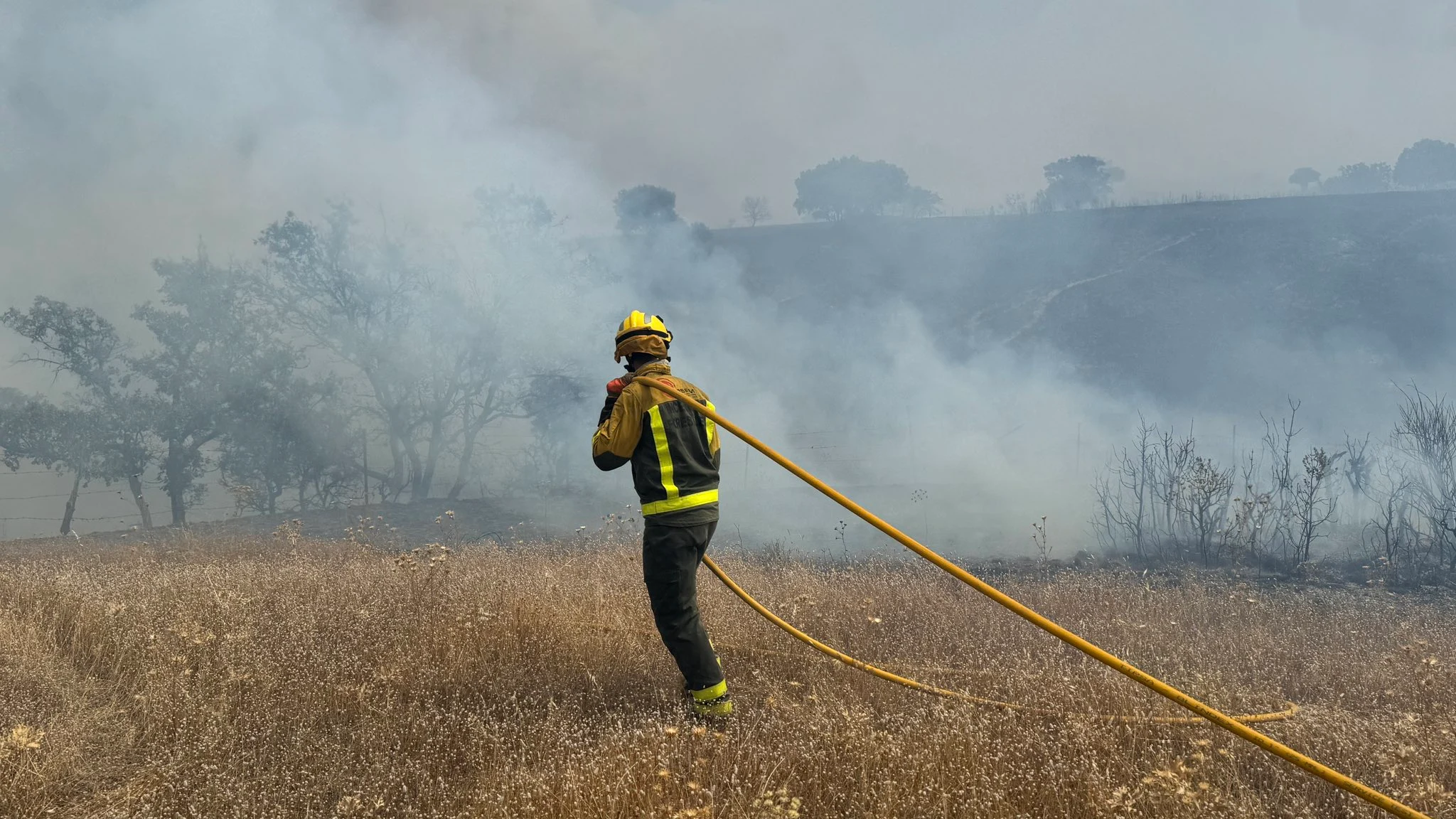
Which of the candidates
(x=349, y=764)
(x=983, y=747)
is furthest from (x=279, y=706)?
(x=983, y=747)

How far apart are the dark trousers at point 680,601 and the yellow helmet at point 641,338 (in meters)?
0.81

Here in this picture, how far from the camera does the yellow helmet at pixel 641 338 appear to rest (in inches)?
157

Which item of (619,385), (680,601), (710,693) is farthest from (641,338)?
(710,693)

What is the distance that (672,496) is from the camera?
12.5ft

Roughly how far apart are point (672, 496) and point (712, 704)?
0.90 meters

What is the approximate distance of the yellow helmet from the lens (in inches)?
157

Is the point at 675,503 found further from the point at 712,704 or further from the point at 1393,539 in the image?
the point at 1393,539

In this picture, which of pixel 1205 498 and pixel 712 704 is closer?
pixel 712 704

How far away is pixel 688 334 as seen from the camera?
21.8 metres

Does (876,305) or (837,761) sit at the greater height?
(876,305)

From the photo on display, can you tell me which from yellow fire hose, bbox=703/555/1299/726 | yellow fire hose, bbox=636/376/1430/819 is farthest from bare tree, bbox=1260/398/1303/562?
yellow fire hose, bbox=636/376/1430/819

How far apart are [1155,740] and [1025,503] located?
10509mm

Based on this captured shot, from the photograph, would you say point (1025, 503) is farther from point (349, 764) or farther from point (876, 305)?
point (876, 305)

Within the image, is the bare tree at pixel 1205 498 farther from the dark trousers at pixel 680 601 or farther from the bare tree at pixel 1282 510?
the dark trousers at pixel 680 601
